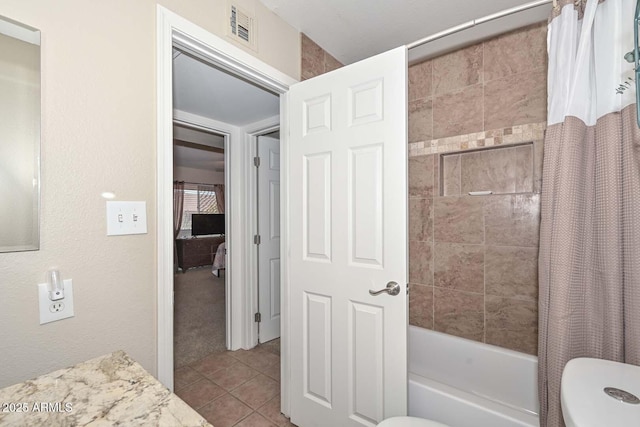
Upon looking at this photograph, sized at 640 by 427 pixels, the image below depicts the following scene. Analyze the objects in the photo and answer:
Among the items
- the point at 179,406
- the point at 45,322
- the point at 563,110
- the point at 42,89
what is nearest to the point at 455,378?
the point at 563,110

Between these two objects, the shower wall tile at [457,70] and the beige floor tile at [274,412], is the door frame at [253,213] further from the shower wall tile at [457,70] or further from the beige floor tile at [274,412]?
the shower wall tile at [457,70]

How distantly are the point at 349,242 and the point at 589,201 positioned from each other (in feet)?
3.54

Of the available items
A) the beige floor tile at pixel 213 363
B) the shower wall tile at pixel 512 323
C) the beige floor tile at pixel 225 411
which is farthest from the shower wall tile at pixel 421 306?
the beige floor tile at pixel 213 363

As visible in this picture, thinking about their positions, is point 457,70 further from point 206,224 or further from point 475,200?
point 206,224

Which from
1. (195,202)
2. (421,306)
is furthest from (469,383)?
(195,202)

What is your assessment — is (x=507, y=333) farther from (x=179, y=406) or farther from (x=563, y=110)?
(x=179, y=406)

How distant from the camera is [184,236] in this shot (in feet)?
23.5

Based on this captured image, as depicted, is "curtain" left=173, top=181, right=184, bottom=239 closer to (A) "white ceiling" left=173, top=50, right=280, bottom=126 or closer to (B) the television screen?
(B) the television screen

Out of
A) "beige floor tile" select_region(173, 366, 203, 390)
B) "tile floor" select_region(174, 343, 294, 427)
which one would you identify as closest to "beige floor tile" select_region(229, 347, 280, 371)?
"tile floor" select_region(174, 343, 294, 427)

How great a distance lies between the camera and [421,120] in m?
2.19

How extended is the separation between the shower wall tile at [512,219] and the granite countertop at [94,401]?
1.94 m

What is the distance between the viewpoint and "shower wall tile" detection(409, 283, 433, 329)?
2152mm

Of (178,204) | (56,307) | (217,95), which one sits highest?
(217,95)

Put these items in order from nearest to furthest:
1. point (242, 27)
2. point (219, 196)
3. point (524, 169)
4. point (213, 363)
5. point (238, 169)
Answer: point (242, 27), point (524, 169), point (213, 363), point (238, 169), point (219, 196)
